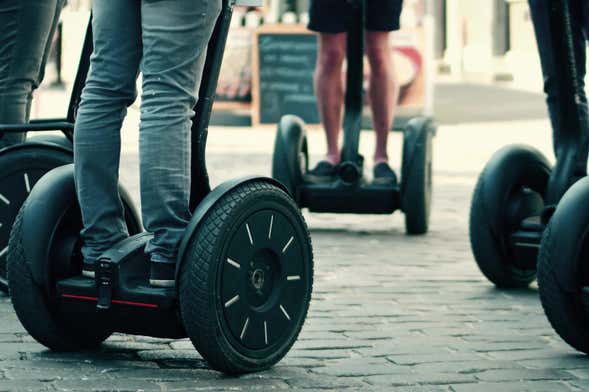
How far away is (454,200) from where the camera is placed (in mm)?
7926

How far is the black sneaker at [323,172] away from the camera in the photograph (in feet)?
21.7

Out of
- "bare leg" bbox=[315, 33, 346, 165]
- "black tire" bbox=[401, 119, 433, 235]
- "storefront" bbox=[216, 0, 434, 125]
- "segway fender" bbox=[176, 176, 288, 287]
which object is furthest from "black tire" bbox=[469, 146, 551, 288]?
"storefront" bbox=[216, 0, 434, 125]

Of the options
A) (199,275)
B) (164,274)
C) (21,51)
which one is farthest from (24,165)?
(199,275)

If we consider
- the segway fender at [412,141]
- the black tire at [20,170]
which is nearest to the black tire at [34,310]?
the black tire at [20,170]

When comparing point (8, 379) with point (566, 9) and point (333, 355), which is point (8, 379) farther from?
point (566, 9)

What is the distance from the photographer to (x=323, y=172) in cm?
663

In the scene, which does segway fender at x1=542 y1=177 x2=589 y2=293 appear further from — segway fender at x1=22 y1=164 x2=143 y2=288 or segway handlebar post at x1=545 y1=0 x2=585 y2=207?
segway fender at x1=22 y1=164 x2=143 y2=288

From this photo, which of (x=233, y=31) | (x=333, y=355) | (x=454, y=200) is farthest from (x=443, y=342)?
(x=233, y=31)

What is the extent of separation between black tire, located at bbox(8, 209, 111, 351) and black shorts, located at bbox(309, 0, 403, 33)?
3119 mm

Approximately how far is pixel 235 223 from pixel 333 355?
57cm

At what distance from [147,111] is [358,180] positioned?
9.95 ft

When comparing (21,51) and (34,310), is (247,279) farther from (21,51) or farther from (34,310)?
(21,51)

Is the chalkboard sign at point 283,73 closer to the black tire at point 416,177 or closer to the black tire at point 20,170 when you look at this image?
the black tire at point 416,177

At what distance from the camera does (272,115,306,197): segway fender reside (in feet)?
21.3
